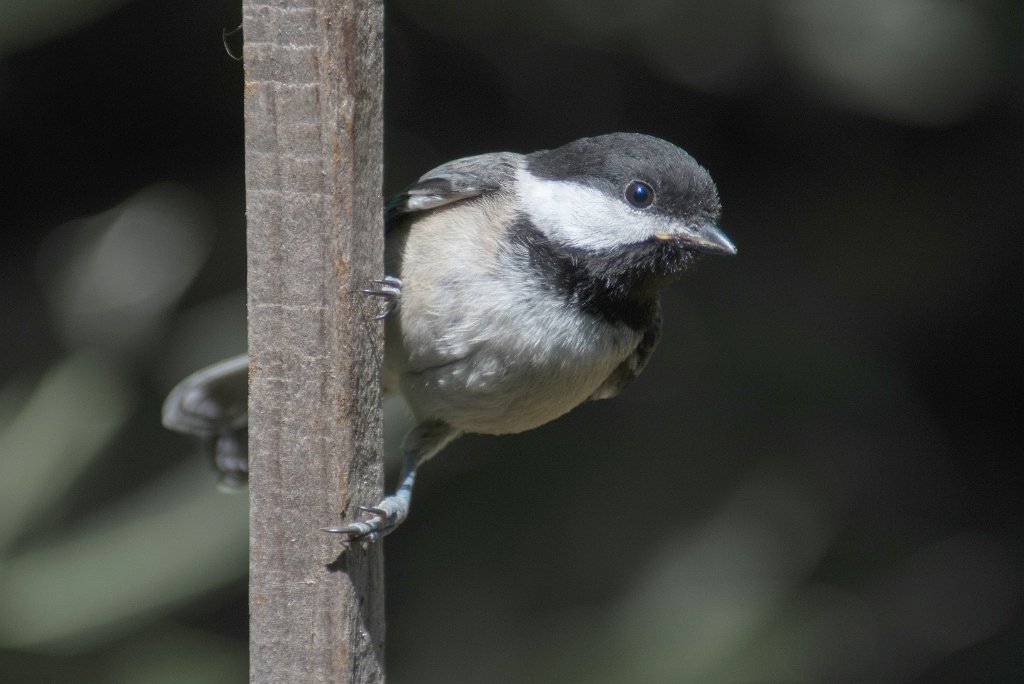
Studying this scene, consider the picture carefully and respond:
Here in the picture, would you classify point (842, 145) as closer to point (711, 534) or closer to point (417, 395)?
point (711, 534)

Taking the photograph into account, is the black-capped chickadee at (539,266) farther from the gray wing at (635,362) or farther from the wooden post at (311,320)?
the wooden post at (311,320)

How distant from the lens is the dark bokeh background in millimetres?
3105

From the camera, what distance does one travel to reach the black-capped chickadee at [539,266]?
6.43ft

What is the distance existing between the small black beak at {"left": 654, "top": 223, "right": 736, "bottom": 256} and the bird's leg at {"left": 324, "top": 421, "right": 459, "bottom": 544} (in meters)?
0.67

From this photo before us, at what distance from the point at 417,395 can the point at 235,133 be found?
6.08 feet

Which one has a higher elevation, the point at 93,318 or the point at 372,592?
the point at 93,318

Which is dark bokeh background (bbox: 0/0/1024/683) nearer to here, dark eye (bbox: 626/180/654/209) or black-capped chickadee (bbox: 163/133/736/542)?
black-capped chickadee (bbox: 163/133/736/542)

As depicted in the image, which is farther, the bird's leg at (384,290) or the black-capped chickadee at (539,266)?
the black-capped chickadee at (539,266)

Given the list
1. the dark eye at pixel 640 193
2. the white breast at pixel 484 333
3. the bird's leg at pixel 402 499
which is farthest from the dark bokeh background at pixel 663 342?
the dark eye at pixel 640 193

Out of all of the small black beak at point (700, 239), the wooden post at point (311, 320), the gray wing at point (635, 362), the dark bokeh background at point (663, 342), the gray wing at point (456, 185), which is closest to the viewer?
the wooden post at point (311, 320)

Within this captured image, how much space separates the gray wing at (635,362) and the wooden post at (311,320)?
0.84 m

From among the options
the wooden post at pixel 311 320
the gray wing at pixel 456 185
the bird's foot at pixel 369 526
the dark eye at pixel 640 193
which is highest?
the gray wing at pixel 456 185

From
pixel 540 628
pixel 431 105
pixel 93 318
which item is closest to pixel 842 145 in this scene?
pixel 431 105

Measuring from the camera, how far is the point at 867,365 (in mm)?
3824
